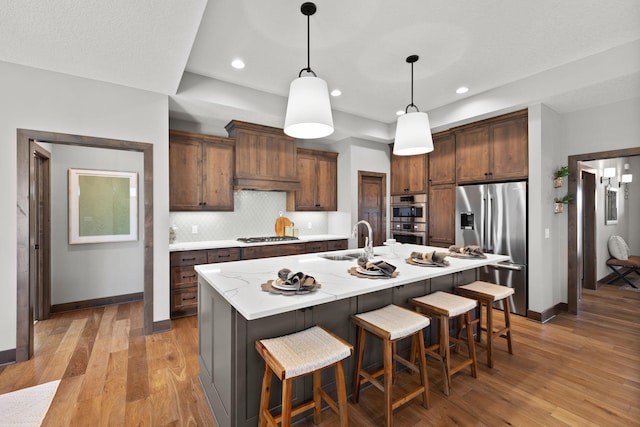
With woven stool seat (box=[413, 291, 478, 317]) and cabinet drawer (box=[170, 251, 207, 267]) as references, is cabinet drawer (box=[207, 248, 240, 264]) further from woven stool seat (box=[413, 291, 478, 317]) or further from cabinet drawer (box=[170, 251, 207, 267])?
woven stool seat (box=[413, 291, 478, 317])

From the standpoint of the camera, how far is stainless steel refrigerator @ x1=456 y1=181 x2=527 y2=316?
146 inches

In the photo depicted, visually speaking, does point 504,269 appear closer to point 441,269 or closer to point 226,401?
point 441,269

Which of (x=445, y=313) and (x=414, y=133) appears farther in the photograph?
(x=414, y=133)

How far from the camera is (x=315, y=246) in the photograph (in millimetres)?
4750

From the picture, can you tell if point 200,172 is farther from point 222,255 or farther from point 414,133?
point 414,133

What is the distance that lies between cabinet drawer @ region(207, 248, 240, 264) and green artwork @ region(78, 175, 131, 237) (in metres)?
1.48

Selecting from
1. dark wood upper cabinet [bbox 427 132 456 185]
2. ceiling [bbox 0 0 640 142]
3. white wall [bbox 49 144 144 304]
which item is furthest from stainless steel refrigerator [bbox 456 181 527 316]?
white wall [bbox 49 144 144 304]

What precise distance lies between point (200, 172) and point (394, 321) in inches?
132

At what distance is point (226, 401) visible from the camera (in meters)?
1.69

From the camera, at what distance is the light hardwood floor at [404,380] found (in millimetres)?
1883

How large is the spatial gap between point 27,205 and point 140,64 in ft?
5.55

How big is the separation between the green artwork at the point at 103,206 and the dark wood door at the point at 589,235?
7.40 metres

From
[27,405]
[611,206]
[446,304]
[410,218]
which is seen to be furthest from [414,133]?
[611,206]

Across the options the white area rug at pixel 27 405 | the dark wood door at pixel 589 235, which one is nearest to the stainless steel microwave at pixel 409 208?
the dark wood door at pixel 589 235
